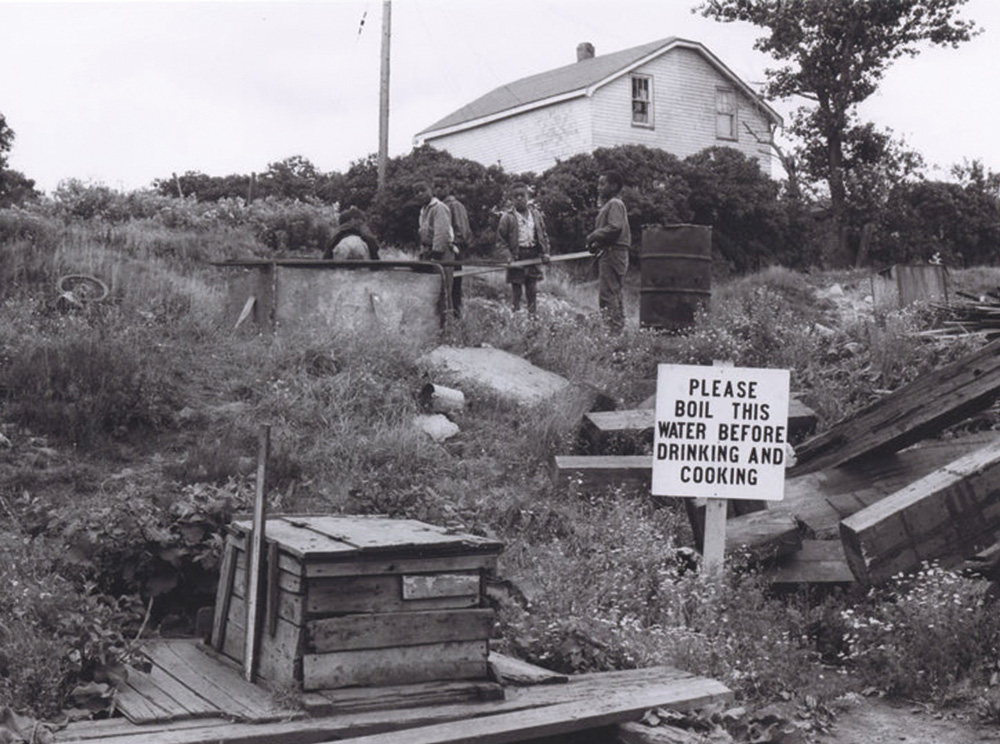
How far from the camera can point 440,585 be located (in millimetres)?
5098

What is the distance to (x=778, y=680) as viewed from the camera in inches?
249

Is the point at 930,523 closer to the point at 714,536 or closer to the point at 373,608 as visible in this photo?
the point at 714,536

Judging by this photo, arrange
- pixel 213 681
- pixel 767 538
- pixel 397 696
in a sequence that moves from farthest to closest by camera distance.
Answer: pixel 767 538, pixel 213 681, pixel 397 696

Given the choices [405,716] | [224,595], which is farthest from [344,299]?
[405,716]

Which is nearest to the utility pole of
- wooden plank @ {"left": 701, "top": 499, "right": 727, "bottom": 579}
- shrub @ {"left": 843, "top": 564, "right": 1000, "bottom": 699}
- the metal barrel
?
the metal barrel

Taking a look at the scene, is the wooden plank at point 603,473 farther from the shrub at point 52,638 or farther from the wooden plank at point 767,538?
the shrub at point 52,638

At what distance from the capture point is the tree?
97.5 ft

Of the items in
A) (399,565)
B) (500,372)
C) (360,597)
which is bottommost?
(360,597)

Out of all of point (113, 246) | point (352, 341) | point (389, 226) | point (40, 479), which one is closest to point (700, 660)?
point (40, 479)

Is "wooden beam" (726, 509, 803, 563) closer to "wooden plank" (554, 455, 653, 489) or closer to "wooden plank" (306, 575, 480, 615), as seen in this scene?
"wooden plank" (554, 455, 653, 489)

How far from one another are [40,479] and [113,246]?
10256mm

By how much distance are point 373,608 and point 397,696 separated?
1.12 feet

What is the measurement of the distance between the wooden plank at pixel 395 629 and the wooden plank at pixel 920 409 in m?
4.46

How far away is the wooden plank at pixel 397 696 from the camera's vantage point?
4.77m
